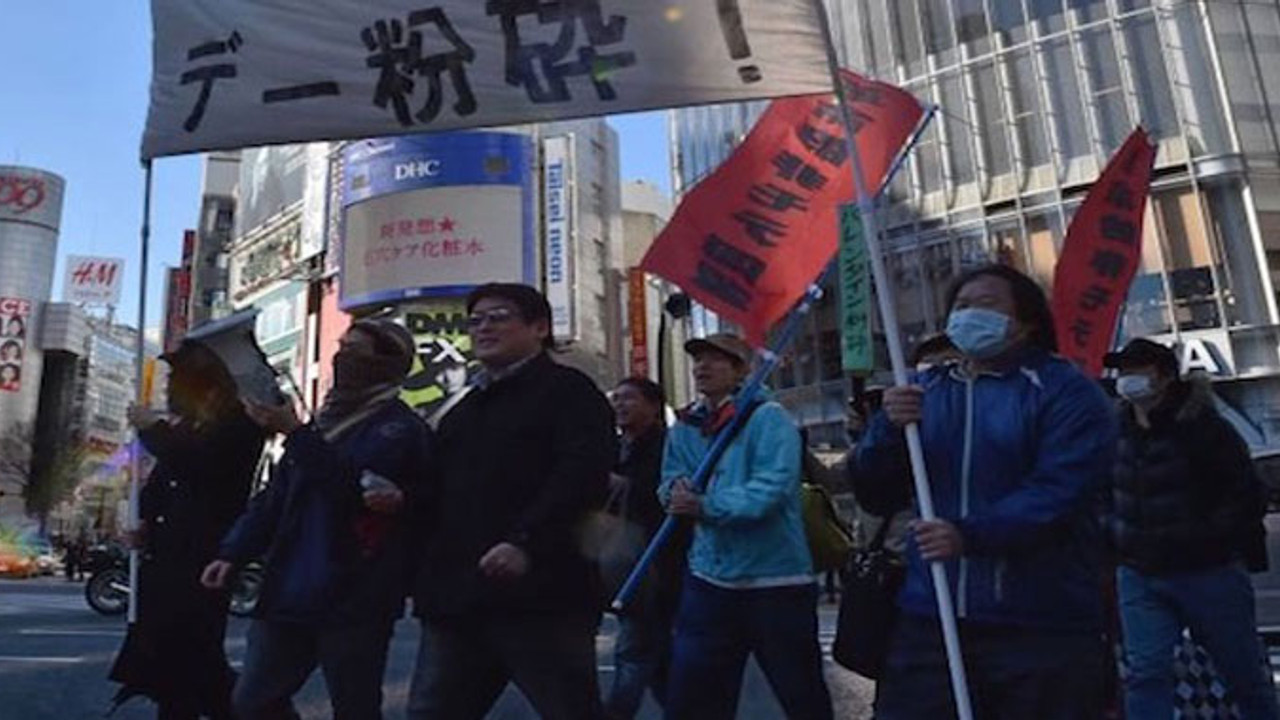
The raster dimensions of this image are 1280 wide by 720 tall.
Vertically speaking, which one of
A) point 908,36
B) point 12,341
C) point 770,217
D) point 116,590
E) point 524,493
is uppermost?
point 12,341

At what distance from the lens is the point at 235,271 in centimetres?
5028

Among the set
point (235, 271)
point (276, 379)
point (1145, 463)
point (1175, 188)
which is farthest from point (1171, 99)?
point (235, 271)

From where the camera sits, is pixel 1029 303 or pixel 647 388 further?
pixel 647 388

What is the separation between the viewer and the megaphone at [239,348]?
3861 mm

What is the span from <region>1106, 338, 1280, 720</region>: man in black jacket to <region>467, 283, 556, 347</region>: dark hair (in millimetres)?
2434

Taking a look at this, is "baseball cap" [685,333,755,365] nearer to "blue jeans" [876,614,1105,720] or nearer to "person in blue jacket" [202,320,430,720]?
"person in blue jacket" [202,320,430,720]

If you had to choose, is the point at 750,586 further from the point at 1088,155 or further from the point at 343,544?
the point at 1088,155

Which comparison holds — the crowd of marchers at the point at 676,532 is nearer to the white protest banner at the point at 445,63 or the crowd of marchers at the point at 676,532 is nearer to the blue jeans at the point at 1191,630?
the blue jeans at the point at 1191,630

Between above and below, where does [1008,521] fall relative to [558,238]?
below

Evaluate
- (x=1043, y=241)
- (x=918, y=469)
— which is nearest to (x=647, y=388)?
(x=918, y=469)

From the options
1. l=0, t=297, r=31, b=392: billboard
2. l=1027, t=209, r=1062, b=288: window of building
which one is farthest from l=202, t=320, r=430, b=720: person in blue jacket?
l=0, t=297, r=31, b=392: billboard

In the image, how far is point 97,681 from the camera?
6.30 metres

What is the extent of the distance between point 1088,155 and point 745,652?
21.0 metres

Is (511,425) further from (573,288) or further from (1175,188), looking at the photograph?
(573,288)
